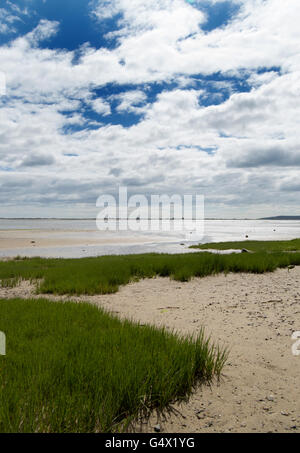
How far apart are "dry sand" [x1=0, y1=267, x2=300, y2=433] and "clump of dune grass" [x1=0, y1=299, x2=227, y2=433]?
0.89 ft

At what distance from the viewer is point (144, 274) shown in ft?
49.4

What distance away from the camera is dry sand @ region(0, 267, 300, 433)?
3605 mm

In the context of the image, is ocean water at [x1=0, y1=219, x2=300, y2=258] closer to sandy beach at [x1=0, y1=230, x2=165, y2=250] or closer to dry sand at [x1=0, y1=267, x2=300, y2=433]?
sandy beach at [x1=0, y1=230, x2=165, y2=250]

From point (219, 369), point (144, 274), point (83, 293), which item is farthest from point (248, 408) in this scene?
point (144, 274)

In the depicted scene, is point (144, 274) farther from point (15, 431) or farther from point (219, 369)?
point (15, 431)

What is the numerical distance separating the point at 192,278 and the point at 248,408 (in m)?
10.3

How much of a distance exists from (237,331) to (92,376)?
4131mm

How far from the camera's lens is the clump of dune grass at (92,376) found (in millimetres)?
3174

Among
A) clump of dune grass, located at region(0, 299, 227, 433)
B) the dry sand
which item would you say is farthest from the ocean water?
clump of dune grass, located at region(0, 299, 227, 433)

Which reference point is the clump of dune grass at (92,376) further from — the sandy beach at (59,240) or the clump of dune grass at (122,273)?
the sandy beach at (59,240)

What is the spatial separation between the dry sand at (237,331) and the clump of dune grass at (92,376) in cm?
27

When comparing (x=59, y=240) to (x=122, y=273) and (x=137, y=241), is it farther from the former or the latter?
(x=122, y=273)

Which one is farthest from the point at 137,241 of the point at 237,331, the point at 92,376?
the point at 92,376
